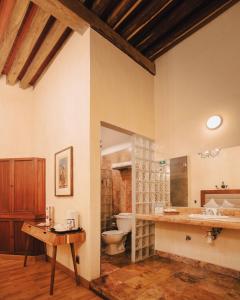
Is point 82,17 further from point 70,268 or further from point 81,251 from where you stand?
point 70,268

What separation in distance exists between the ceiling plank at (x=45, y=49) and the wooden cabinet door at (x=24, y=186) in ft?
5.55

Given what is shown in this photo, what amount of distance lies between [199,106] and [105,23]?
6.04 feet

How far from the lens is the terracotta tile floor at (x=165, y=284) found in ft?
7.45

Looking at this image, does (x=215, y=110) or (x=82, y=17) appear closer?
(x=82, y=17)

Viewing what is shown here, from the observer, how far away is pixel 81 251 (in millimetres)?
2785

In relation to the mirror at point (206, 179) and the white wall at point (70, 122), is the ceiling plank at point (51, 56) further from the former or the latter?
the mirror at point (206, 179)

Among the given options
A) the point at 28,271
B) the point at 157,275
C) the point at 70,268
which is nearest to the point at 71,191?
the point at 70,268

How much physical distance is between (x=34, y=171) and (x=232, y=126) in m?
3.29

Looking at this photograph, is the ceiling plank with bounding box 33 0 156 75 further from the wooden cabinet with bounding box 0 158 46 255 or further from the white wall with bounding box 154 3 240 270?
the wooden cabinet with bounding box 0 158 46 255

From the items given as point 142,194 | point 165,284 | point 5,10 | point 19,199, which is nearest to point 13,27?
point 5,10

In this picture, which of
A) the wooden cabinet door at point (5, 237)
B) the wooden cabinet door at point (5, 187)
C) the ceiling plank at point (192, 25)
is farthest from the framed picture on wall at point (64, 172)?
the ceiling plank at point (192, 25)

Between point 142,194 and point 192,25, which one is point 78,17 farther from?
point 142,194

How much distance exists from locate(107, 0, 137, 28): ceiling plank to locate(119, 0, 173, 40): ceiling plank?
0.19 meters

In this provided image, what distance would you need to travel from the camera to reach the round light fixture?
3.03 metres
